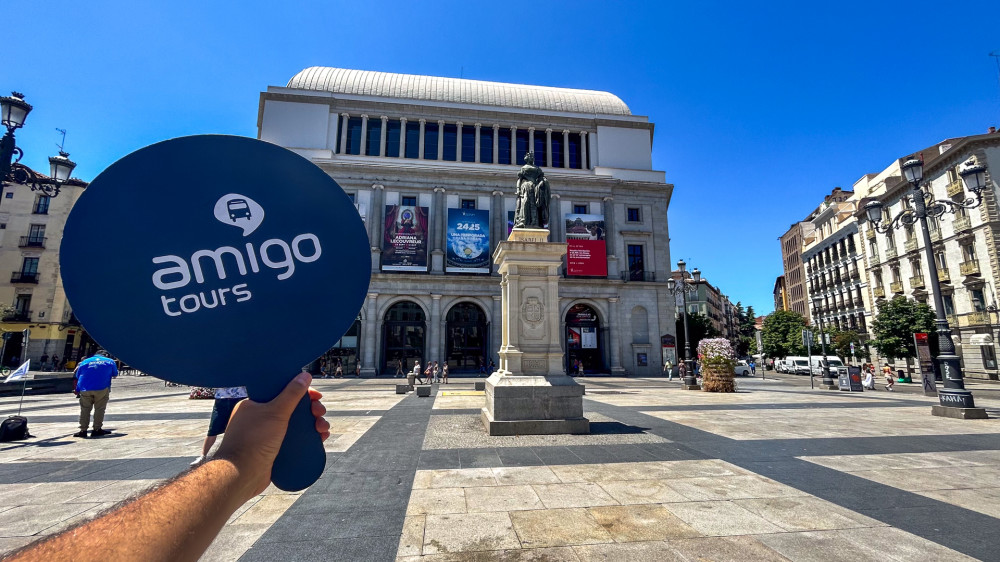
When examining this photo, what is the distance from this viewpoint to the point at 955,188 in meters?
31.3

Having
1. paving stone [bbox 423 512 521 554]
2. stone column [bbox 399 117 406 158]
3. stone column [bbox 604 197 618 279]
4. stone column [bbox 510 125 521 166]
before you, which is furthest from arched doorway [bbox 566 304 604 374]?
paving stone [bbox 423 512 521 554]

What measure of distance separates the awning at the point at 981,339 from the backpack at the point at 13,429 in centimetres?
4913

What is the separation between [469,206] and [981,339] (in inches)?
1565

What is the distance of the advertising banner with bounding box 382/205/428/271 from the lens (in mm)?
32094

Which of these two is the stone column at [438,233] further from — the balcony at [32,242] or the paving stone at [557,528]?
the balcony at [32,242]

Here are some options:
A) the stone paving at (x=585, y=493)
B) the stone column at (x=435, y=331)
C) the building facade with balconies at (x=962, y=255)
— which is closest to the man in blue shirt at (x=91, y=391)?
the stone paving at (x=585, y=493)

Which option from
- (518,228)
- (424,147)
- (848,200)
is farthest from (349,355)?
(848,200)

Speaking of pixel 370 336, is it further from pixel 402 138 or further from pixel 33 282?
pixel 33 282

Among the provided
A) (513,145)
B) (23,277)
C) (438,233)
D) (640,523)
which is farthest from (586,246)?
(23,277)

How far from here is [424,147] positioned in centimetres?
3772

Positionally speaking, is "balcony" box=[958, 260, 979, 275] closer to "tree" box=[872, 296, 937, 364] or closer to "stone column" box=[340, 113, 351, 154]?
"tree" box=[872, 296, 937, 364]

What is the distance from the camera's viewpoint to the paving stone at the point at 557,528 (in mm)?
3494

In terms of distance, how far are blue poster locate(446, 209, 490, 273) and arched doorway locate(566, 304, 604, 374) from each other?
338 inches

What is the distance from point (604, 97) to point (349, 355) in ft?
120
